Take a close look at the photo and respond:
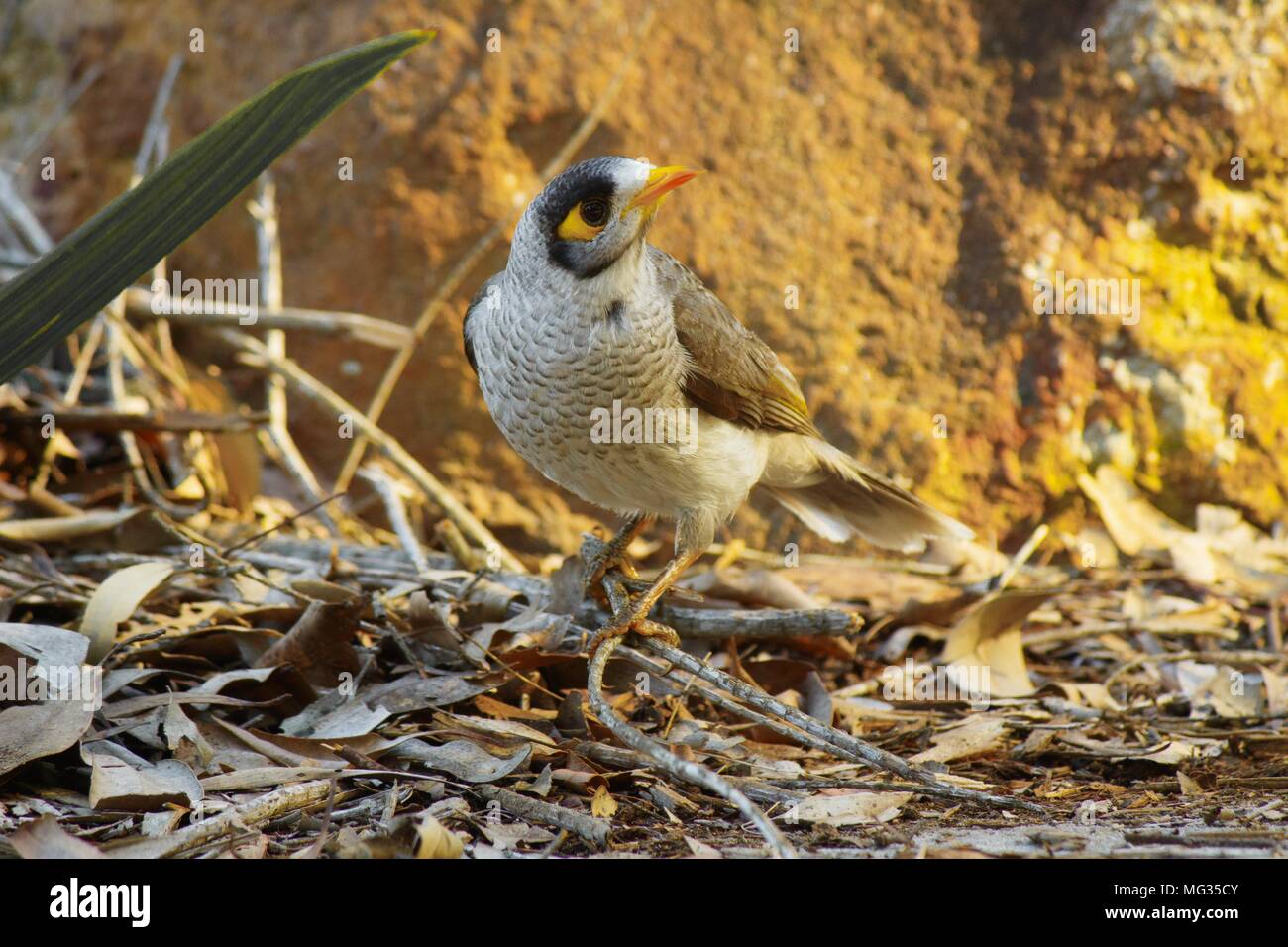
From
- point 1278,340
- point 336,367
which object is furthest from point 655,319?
point 1278,340

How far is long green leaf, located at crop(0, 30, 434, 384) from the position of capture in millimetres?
2209

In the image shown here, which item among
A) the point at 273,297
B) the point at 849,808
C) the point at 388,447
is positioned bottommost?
the point at 849,808

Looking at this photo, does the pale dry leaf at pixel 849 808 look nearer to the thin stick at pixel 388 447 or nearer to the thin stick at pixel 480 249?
the thin stick at pixel 388 447

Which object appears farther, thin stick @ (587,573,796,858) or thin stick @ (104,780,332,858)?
thin stick @ (104,780,332,858)

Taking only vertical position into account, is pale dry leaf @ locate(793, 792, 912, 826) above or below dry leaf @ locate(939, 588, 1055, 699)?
below

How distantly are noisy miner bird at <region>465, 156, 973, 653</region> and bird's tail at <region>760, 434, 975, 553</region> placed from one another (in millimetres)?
253

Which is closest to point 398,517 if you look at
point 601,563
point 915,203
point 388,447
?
point 388,447

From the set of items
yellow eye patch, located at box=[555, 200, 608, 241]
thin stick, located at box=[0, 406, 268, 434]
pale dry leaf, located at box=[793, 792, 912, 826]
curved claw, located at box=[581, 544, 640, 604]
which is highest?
yellow eye patch, located at box=[555, 200, 608, 241]

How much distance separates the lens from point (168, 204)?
225 centimetres

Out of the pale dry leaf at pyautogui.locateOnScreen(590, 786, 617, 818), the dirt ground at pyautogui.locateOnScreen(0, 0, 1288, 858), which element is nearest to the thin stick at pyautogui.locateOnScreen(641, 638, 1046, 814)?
the pale dry leaf at pyautogui.locateOnScreen(590, 786, 617, 818)

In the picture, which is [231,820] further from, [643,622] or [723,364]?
Answer: [723,364]

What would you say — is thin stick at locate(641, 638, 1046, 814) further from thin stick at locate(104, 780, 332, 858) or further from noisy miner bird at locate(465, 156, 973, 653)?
thin stick at locate(104, 780, 332, 858)

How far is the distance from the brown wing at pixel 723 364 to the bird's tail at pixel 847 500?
18 cm

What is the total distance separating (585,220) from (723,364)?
652mm
